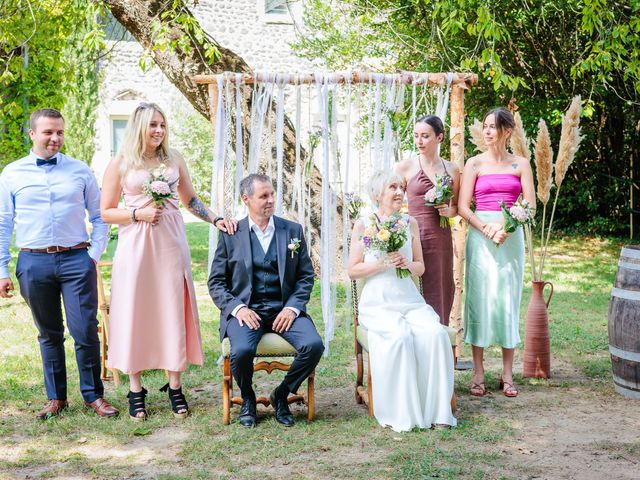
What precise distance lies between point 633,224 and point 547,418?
932 cm

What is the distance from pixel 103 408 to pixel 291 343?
1229 mm

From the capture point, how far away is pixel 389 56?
12.8 m

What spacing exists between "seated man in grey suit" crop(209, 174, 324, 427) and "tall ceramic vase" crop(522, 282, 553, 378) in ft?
5.82

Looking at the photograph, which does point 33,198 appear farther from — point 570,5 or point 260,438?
point 570,5

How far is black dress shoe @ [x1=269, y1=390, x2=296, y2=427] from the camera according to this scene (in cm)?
443

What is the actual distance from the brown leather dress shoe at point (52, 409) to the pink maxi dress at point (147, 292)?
0.45 m

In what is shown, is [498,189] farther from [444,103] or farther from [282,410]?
[282,410]

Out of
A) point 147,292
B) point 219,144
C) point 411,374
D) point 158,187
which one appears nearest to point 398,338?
point 411,374

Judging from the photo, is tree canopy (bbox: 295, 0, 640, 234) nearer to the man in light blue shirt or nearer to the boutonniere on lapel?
the boutonniere on lapel

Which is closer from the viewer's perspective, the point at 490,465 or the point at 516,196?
the point at 490,465

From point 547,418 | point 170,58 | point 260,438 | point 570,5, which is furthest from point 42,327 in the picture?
point 570,5

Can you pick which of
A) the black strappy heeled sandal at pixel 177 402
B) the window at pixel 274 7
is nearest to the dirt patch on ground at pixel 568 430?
the black strappy heeled sandal at pixel 177 402

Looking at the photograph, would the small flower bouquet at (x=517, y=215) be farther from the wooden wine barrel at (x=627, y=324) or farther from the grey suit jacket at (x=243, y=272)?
the grey suit jacket at (x=243, y=272)

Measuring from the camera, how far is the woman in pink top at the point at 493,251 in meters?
5.06
